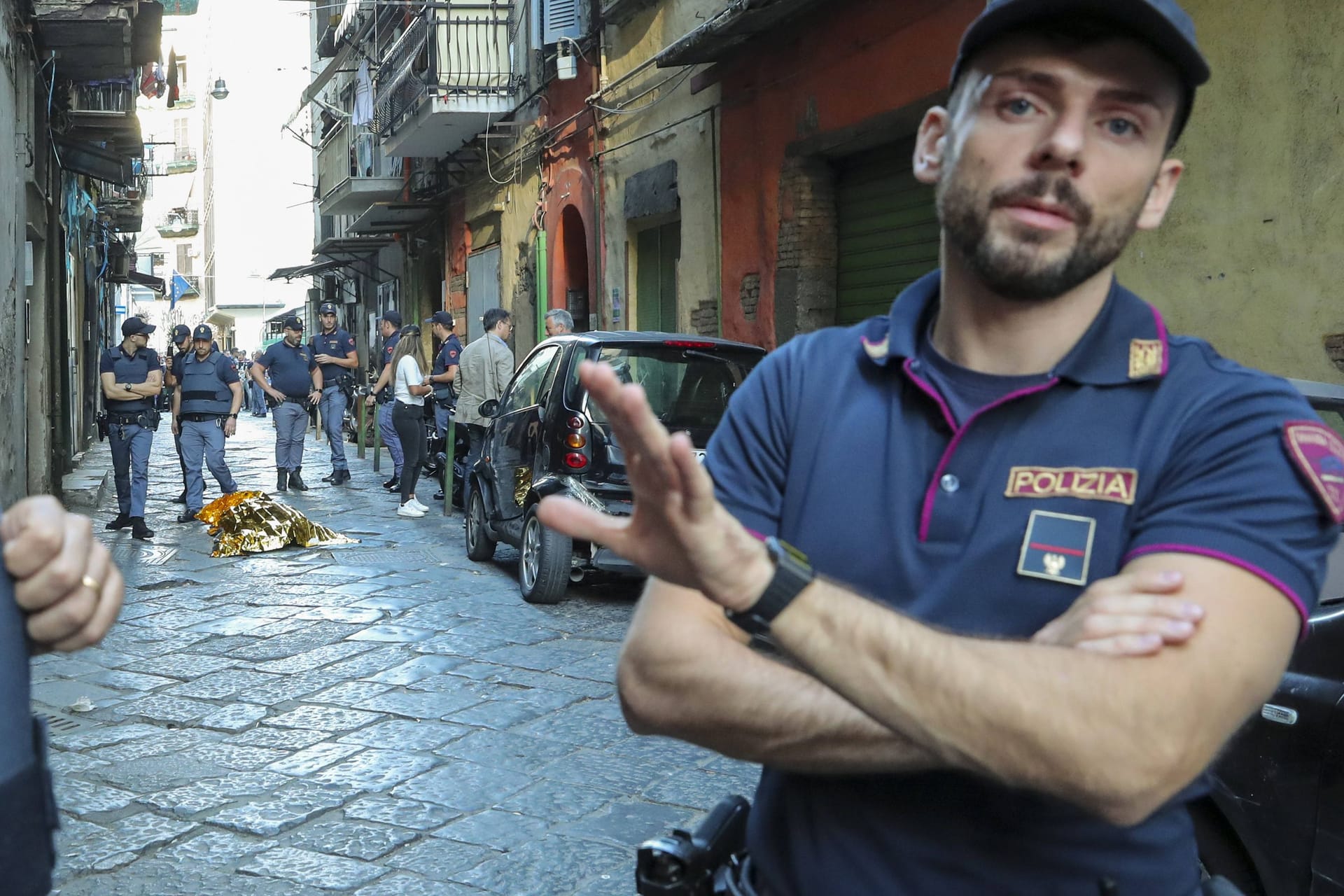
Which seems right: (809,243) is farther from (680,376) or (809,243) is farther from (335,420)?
(335,420)

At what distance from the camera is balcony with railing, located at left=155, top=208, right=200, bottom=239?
6475cm

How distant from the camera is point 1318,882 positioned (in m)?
2.78

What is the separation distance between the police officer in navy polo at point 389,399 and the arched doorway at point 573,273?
251 centimetres

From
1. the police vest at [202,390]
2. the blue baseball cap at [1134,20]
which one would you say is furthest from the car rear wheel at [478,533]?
the blue baseball cap at [1134,20]

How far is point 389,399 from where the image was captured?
51.4 feet

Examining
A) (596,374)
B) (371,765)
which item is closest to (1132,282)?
(371,765)

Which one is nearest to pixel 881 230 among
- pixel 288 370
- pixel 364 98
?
pixel 288 370

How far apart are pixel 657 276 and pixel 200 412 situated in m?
5.26

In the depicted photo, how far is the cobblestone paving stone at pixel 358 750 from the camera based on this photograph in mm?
3938

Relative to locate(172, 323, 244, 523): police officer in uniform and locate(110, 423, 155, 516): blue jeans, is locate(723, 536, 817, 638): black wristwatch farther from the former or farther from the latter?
locate(172, 323, 244, 523): police officer in uniform

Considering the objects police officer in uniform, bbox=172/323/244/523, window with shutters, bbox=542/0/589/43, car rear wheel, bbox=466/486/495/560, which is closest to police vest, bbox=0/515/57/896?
car rear wheel, bbox=466/486/495/560

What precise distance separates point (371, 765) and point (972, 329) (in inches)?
149

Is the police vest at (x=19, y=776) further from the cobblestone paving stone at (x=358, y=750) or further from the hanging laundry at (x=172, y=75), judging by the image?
the hanging laundry at (x=172, y=75)

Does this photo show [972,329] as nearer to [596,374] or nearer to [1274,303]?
[596,374]
